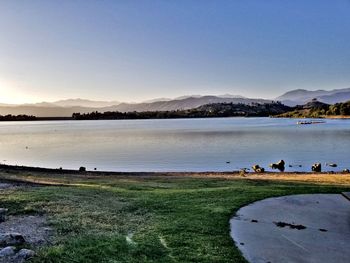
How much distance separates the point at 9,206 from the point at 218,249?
7156mm

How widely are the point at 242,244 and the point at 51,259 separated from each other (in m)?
4.13

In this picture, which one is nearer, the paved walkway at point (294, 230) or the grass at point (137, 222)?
the grass at point (137, 222)

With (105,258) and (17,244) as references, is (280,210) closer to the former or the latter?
(105,258)

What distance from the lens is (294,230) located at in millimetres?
9367

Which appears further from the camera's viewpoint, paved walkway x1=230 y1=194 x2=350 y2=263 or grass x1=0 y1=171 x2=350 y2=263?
paved walkway x1=230 y1=194 x2=350 y2=263

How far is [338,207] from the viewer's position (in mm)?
11688

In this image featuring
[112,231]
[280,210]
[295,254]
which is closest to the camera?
[295,254]

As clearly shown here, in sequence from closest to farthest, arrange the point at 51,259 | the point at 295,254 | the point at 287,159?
1. the point at 51,259
2. the point at 295,254
3. the point at 287,159

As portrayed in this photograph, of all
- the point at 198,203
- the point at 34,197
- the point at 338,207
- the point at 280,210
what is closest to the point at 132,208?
the point at 198,203

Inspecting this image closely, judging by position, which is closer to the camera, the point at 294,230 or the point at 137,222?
the point at 294,230

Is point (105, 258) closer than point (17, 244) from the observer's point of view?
Yes

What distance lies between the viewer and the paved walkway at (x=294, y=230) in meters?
7.75

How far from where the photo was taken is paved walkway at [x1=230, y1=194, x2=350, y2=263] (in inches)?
305

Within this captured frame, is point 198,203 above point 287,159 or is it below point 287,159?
above
